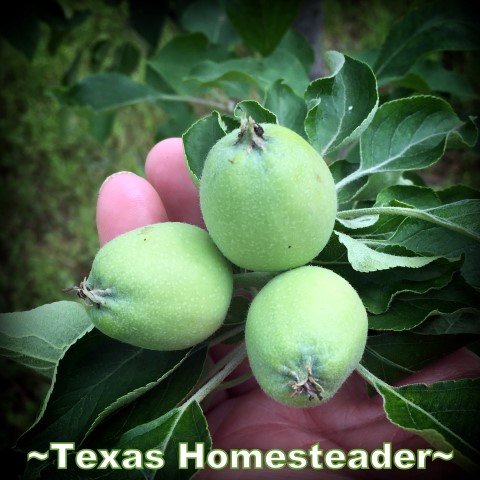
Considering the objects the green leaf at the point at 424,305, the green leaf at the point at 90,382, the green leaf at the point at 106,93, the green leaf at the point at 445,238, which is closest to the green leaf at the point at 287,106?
the green leaf at the point at 445,238

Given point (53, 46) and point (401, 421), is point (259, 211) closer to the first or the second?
point (401, 421)

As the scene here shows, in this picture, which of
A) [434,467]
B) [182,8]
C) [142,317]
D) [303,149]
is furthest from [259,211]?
[182,8]

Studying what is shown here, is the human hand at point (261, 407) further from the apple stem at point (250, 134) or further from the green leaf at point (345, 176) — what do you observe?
the apple stem at point (250, 134)

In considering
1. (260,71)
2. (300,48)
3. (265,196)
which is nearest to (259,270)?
(265,196)

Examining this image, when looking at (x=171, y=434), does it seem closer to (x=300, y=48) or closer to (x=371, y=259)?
(x=371, y=259)

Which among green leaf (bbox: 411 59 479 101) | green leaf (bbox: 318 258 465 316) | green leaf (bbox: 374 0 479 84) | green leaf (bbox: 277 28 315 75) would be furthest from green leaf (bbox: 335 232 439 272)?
green leaf (bbox: 277 28 315 75)

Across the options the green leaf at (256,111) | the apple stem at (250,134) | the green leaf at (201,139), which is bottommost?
the green leaf at (201,139)

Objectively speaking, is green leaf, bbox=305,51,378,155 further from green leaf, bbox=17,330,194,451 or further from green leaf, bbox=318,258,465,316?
green leaf, bbox=17,330,194,451

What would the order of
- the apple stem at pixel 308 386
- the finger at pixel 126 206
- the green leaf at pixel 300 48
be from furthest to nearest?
the green leaf at pixel 300 48, the finger at pixel 126 206, the apple stem at pixel 308 386
